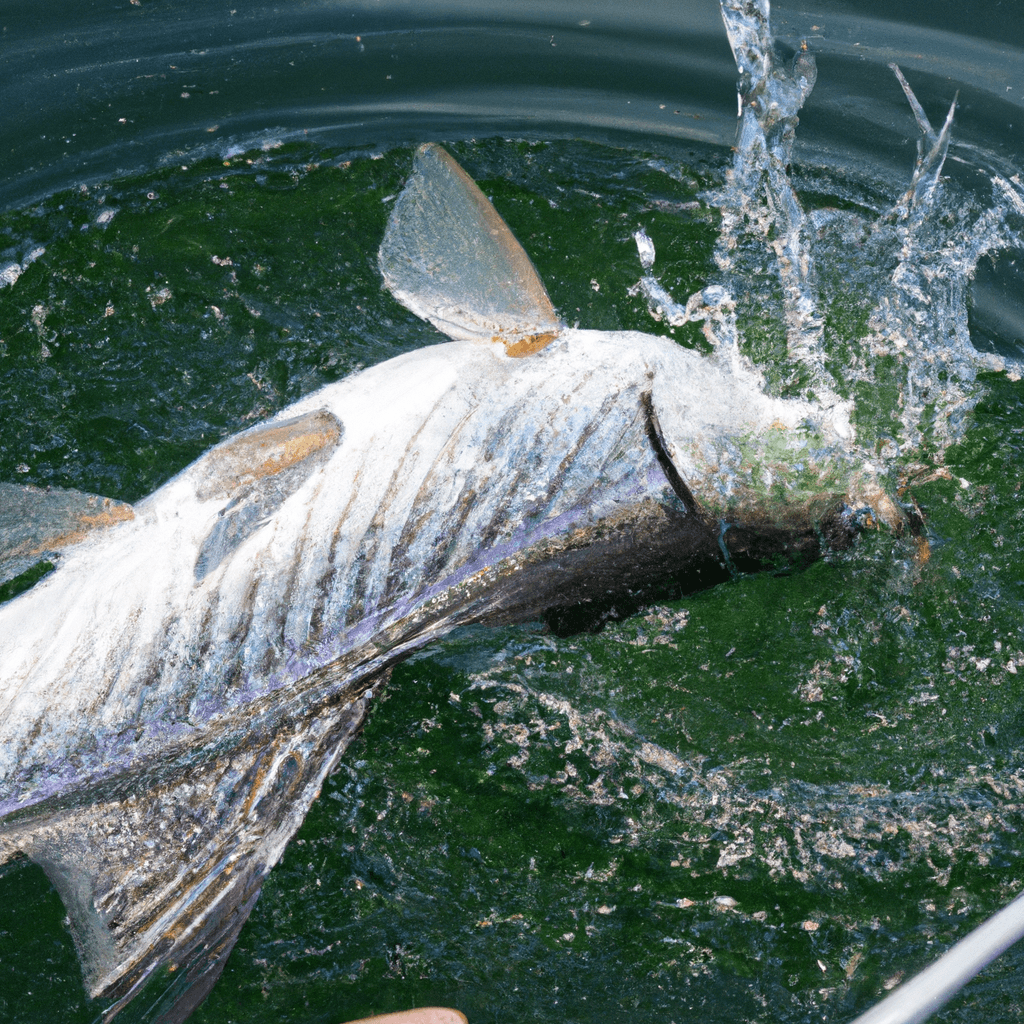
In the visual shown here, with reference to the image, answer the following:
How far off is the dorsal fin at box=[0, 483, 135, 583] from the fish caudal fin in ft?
2.42

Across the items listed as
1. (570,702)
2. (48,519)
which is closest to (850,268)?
(570,702)

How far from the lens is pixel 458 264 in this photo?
2.49m

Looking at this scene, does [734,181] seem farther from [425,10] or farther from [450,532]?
[450,532]

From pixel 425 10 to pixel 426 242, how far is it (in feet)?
2.94

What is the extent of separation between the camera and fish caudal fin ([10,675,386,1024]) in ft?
6.77

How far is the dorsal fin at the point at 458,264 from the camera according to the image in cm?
241

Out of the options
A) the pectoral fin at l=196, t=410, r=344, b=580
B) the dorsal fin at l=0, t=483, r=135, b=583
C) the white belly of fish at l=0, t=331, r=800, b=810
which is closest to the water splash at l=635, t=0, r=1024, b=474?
the white belly of fish at l=0, t=331, r=800, b=810

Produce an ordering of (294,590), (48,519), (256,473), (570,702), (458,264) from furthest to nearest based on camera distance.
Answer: (570,702) → (458,264) → (48,519) → (256,473) → (294,590)

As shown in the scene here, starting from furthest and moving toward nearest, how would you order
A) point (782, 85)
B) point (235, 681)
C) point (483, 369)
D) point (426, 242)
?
point (782, 85) → point (426, 242) → point (483, 369) → point (235, 681)

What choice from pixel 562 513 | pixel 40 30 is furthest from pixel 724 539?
pixel 40 30

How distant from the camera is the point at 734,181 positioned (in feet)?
9.22

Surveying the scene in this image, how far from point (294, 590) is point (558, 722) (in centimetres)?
113

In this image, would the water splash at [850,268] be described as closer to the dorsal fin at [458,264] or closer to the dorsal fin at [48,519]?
the dorsal fin at [458,264]

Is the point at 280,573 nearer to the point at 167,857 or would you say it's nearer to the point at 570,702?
the point at 167,857
